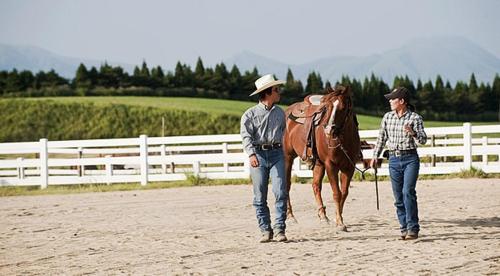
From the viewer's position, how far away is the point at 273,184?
926cm

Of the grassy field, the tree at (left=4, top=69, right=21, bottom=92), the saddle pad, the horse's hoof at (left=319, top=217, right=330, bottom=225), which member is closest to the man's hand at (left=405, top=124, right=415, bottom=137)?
the horse's hoof at (left=319, top=217, right=330, bottom=225)

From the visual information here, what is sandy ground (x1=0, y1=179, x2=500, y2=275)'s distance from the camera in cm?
761

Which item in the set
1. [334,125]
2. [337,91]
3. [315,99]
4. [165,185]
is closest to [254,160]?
[334,125]

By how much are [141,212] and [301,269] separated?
676 centimetres

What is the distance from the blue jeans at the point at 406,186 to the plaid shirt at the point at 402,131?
0.44ft

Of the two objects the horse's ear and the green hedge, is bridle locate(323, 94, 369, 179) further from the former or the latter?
the green hedge

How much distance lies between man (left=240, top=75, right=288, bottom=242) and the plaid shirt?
1.20 metres

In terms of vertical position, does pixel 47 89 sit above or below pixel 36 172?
above

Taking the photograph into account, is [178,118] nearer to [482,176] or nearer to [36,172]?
[36,172]

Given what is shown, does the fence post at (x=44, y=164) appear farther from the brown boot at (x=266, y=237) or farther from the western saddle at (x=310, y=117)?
the brown boot at (x=266, y=237)

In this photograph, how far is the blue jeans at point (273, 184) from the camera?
922 centimetres

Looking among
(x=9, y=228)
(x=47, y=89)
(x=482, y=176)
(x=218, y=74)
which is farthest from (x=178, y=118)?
(x=9, y=228)

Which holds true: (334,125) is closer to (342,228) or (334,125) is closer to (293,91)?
(342,228)

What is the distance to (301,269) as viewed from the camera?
7.33 m
